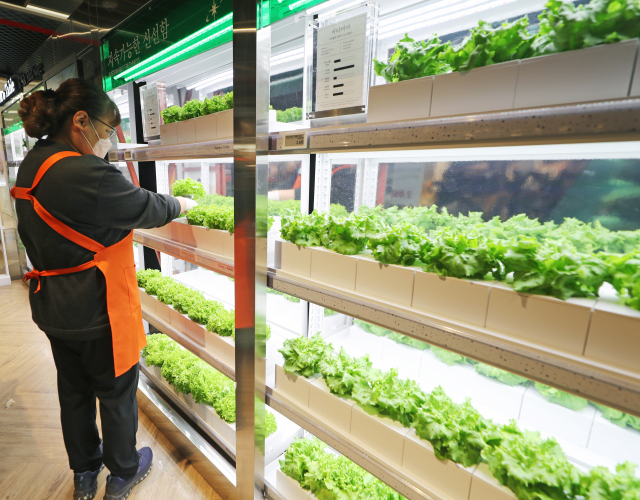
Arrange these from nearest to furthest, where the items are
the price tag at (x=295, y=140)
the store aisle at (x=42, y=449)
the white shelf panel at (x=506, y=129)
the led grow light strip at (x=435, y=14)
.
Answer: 1. the white shelf panel at (x=506, y=129)
2. the led grow light strip at (x=435, y=14)
3. the price tag at (x=295, y=140)
4. the store aisle at (x=42, y=449)

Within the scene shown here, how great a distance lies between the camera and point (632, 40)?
86cm

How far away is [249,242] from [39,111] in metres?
1.33

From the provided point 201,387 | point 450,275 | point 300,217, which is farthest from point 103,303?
point 450,275

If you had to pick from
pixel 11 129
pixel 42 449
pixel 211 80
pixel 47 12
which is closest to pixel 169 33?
pixel 211 80

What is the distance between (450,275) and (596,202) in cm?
66

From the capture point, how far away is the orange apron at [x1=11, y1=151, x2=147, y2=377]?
174 centimetres

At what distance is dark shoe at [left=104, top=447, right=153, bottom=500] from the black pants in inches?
1.8

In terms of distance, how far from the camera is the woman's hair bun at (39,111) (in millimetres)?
1798

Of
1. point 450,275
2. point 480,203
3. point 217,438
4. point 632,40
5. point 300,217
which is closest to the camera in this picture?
point 632,40

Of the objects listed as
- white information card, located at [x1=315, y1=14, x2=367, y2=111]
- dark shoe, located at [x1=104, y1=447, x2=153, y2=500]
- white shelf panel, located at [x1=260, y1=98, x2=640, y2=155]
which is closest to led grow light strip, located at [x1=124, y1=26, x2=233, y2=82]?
white information card, located at [x1=315, y1=14, x2=367, y2=111]

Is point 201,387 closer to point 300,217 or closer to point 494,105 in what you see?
point 300,217

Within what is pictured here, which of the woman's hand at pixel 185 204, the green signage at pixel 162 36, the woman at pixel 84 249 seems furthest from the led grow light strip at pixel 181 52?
the woman's hand at pixel 185 204

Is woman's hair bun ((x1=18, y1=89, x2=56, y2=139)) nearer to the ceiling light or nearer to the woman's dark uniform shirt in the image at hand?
the woman's dark uniform shirt

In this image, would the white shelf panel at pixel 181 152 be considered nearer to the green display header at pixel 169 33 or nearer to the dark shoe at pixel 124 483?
the green display header at pixel 169 33
